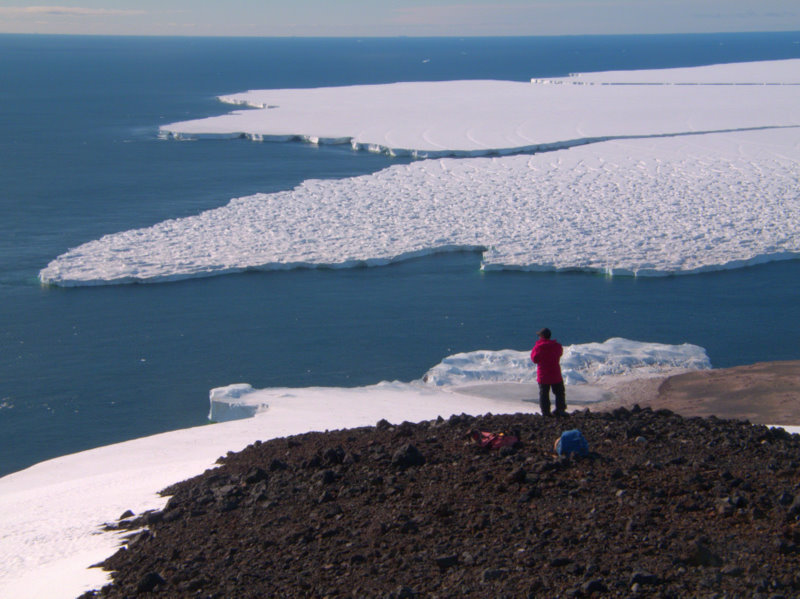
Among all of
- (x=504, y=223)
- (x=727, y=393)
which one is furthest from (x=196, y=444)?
(x=504, y=223)

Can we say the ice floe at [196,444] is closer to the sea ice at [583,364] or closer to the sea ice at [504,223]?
the sea ice at [583,364]

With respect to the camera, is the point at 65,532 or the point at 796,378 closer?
the point at 65,532

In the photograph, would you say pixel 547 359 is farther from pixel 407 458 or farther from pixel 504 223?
pixel 504 223

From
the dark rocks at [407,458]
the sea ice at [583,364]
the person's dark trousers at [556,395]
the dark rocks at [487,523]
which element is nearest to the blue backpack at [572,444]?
the dark rocks at [487,523]

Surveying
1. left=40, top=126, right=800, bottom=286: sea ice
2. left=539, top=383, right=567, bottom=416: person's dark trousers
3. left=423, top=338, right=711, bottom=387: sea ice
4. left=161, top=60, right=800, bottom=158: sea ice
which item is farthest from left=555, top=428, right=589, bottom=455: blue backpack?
left=161, top=60, right=800, bottom=158: sea ice

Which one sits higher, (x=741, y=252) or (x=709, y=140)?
(x=709, y=140)

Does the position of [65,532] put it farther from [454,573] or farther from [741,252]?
[741,252]

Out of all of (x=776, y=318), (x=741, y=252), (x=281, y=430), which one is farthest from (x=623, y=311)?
(x=281, y=430)

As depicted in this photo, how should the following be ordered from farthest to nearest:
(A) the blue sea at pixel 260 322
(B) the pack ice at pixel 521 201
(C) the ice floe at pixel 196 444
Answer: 1. (B) the pack ice at pixel 521 201
2. (A) the blue sea at pixel 260 322
3. (C) the ice floe at pixel 196 444

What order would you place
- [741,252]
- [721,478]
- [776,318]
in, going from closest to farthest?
[721,478] → [776,318] → [741,252]
